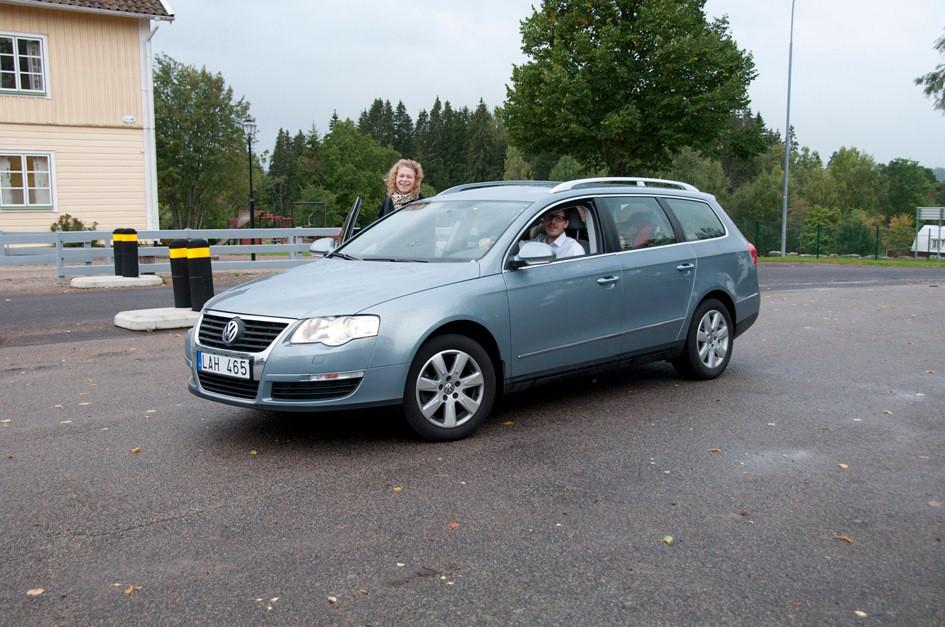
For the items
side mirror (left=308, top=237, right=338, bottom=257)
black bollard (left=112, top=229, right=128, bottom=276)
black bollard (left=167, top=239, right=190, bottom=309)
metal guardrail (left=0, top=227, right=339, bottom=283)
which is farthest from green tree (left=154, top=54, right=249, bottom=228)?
side mirror (left=308, top=237, right=338, bottom=257)

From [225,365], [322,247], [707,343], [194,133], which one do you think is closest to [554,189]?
[322,247]

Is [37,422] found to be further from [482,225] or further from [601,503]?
[601,503]

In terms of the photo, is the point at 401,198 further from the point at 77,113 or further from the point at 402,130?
the point at 402,130

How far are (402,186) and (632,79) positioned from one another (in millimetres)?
27000

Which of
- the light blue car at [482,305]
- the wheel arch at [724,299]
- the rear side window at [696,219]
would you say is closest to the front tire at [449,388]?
the light blue car at [482,305]

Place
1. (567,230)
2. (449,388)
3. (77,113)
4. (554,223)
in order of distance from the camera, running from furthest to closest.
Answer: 1. (77,113)
2. (567,230)
3. (554,223)
4. (449,388)

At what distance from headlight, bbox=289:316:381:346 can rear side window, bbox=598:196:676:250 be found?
2564mm

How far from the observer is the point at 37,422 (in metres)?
6.38

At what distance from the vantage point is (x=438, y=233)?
6781 millimetres

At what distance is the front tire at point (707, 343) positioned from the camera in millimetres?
7754

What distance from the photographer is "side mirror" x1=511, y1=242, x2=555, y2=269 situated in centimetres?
618

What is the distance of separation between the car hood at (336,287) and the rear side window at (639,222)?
1.61 metres

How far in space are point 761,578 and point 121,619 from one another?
246 cm

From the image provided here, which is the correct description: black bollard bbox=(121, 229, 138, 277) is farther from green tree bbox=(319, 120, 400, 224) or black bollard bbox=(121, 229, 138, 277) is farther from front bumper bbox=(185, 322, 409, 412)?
green tree bbox=(319, 120, 400, 224)
